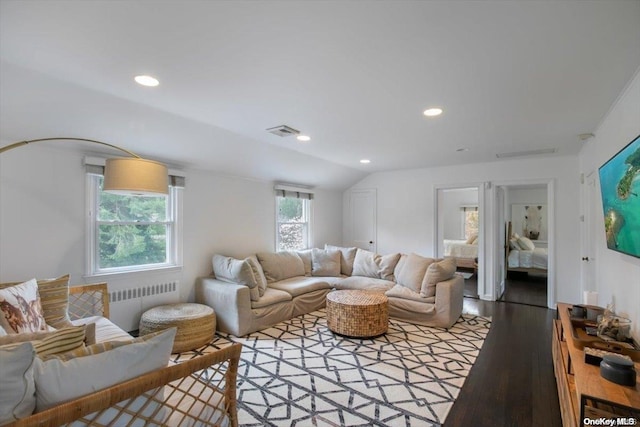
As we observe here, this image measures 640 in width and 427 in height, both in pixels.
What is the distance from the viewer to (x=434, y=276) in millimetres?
4055

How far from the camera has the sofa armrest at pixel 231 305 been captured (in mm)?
3611

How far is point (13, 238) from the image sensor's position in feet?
9.43

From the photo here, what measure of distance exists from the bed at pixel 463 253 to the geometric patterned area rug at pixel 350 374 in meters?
3.92

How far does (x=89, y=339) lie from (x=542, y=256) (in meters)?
8.58

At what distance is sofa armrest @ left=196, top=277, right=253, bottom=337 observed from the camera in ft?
11.8

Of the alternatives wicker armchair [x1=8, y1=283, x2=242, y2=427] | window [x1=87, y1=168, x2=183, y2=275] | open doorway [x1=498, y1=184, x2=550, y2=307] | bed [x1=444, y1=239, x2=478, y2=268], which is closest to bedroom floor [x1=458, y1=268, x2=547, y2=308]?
open doorway [x1=498, y1=184, x2=550, y2=307]

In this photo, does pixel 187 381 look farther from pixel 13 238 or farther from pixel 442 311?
pixel 442 311

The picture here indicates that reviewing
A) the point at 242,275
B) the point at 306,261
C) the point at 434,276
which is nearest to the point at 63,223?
the point at 242,275

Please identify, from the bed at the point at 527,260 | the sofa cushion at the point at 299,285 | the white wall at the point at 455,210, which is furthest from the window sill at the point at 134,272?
the white wall at the point at 455,210

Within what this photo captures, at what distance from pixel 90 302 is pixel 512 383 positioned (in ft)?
13.5

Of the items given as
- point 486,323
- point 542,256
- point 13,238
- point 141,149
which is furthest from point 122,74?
point 542,256

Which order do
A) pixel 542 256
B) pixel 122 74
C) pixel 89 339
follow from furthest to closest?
pixel 542 256 → pixel 122 74 → pixel 89 339

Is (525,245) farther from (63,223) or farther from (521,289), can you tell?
(63,223)

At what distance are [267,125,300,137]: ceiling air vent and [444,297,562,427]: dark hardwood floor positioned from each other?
9.66ft
